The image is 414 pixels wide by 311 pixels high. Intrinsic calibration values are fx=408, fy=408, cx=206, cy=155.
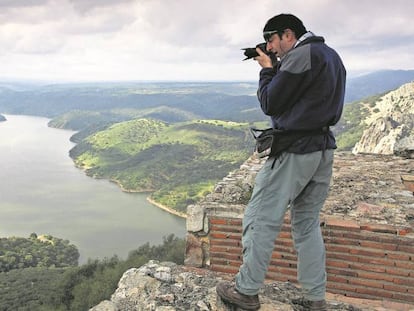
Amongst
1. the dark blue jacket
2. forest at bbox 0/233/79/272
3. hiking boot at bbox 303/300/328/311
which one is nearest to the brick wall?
hiking boot at bbox 303/300/328/311

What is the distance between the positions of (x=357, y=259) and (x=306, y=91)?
1742mm

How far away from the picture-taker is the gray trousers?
231cm

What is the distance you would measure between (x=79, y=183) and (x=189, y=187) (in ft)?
75.4

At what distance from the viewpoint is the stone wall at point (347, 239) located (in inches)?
125

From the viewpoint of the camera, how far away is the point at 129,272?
318cm

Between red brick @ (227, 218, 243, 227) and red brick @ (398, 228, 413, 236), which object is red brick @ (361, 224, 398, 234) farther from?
red brick @ (227, 218, 243, 227)

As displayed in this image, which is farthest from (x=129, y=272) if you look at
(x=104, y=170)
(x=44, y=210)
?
(x=104, y=170)

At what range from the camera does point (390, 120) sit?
6662 cm

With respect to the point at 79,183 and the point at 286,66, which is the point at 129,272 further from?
the point at 79,183

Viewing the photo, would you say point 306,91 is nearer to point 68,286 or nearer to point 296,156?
point 296,156

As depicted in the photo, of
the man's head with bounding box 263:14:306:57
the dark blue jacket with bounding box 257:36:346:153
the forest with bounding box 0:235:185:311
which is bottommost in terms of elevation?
the forest with bounding box 0:235:185:311

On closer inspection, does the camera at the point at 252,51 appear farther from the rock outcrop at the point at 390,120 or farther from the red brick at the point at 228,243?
the rock outcrop at the point at 390,120

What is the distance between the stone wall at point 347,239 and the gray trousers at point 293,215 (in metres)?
0.86

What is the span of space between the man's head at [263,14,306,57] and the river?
153 ft
